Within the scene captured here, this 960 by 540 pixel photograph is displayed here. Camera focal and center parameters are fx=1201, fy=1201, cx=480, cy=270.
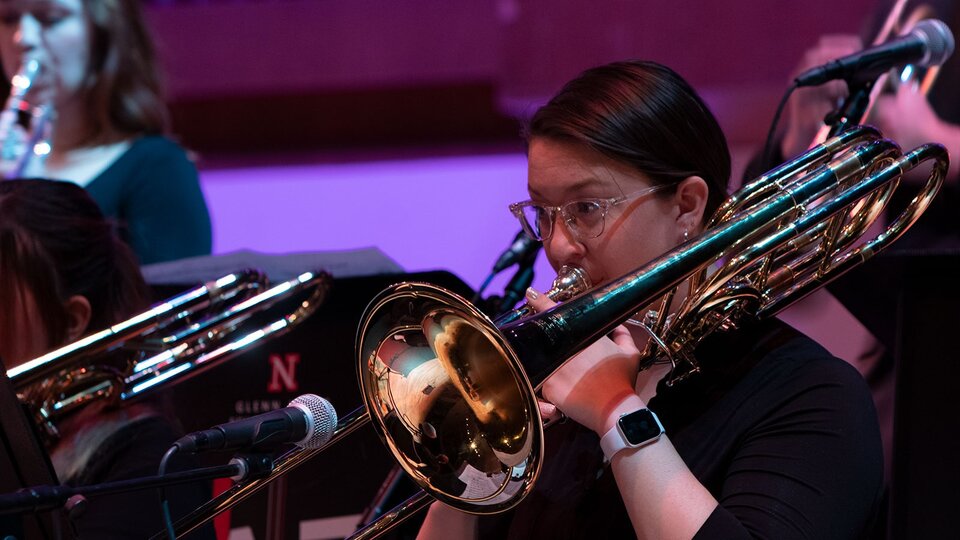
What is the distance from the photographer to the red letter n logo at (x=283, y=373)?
233 centimetres

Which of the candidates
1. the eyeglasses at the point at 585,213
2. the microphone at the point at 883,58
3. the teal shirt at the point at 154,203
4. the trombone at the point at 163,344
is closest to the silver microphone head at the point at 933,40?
the microphone at the point at 883,58

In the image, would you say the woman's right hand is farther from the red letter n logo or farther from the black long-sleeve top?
the red letter n logo

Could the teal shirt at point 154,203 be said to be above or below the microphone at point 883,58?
below

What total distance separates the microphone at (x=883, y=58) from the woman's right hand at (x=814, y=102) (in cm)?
22

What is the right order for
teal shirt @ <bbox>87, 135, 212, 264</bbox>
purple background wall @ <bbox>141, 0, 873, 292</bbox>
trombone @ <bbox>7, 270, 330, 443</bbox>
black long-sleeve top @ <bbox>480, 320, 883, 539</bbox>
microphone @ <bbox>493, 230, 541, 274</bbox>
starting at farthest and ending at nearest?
purple background wall @ <bbox>141, 0, 873, 292</bbox> < teal shirt @ <bbox>87, 135, 212, 264</bbox> < microphone @ <bbox>493, 230, 541, 274</bbox> < trombone @ <bbox>7, 270, 330, 443</bbox> < black long-sleeve top @ <bbox>480, 320, 883, 539</bbox>

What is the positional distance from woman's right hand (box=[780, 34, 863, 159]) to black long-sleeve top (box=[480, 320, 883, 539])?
736 mm

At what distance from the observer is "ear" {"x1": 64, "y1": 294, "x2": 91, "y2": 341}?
2164 millimetres

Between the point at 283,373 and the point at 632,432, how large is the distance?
1030mm

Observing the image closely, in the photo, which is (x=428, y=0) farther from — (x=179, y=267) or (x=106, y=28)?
(x=179, y=267)

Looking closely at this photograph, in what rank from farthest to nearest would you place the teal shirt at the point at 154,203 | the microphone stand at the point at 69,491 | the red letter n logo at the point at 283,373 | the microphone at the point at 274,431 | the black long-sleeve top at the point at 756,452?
the teal shirt at the point at 154,203 → the red letter n logo at the point at 283,373 → the black long-sleeve top at the point at 756,452 → the microphone at the point at 274,431 → the microphone stand at the point at 69,491

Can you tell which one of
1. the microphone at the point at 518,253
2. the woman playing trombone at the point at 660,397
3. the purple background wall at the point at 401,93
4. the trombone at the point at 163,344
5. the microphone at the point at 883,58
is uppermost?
the microphone at the point at 883,58

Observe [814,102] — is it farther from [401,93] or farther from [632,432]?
[401,93]

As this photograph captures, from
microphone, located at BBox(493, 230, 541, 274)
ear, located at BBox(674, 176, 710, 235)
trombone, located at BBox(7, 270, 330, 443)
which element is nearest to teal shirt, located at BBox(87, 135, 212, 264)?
trombone, located at BBox(7, 270, 330, 443)

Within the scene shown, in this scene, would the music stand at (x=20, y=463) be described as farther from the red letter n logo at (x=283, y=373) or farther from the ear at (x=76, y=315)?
the red letter n logo at (x=283, y=373)
